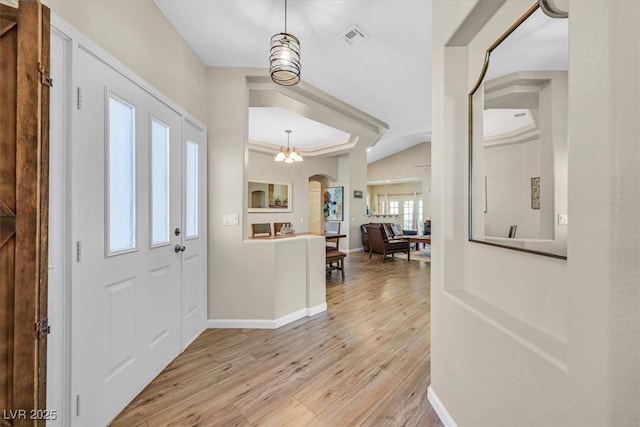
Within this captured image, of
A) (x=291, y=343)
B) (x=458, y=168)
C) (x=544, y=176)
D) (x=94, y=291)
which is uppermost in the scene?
(x=458, y=168)

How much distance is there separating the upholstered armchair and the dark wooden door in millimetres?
6282

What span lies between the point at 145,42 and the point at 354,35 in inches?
68.0

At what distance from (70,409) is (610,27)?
99.0 inches

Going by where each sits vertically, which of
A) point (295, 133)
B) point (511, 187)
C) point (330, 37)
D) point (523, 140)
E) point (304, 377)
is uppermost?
point (295, 133)

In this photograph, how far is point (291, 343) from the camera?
2.45 metres

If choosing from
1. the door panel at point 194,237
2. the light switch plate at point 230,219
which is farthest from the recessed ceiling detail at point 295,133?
the light switch plate at point 230,219

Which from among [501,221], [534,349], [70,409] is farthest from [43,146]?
[501,221]

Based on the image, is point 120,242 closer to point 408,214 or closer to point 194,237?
point 194,237

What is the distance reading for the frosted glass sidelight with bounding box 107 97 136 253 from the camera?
5.17 feet

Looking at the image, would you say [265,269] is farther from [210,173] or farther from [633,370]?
[633,370]

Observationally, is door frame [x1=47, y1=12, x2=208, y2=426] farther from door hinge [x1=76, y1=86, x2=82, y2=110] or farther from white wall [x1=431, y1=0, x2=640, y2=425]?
white wall [x1=431, y1=0, x2=640, y2=425]

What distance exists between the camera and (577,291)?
0.73 m

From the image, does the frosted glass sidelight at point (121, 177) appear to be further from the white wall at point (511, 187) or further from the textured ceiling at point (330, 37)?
the white wall at point (511, 187)

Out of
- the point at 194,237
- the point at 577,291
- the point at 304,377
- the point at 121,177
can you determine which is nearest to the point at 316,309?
the point at 304,377
